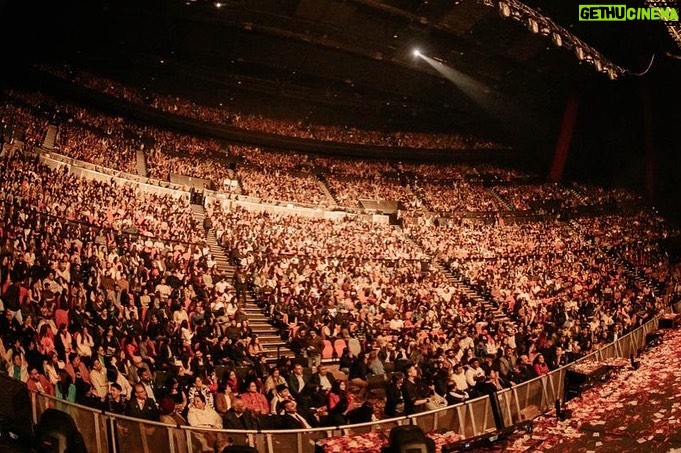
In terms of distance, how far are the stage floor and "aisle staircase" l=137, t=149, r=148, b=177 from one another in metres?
16.0

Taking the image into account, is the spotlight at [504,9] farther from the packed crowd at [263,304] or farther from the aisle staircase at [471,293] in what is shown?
the aisle staircase at [471,293]

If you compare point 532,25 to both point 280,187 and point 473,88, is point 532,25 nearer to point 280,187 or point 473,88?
point 473,88

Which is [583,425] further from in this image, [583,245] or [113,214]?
[583,245]

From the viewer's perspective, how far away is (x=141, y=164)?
19469mm

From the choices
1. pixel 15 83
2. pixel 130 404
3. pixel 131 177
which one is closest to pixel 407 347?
pixel 130 404

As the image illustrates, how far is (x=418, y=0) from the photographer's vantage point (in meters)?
18.1

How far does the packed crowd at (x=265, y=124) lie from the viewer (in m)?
22.9

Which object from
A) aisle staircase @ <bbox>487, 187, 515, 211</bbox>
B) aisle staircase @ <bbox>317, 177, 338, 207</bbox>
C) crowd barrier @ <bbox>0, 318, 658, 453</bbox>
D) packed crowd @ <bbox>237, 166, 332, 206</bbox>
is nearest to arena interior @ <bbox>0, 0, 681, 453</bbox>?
crowd barrier @ <bbox>0, 318, 658, 453</bbox>

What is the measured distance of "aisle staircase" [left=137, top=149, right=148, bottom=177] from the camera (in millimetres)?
18808

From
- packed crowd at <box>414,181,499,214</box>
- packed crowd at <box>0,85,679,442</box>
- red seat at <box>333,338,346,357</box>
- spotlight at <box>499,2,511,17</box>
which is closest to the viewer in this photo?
packed crowd at <box>0,85,679,442</box>

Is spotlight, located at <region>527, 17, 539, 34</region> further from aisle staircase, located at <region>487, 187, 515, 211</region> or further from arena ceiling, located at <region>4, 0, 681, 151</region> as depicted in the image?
aisle staircase, located at <region>487, 187, 515, 211</region>

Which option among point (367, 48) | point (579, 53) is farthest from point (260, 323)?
point (367, 48)

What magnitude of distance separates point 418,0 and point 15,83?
16.4m

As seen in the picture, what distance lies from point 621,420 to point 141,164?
1802 cm
